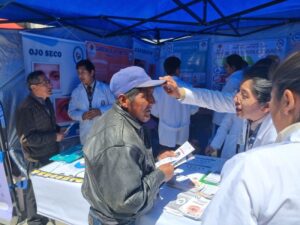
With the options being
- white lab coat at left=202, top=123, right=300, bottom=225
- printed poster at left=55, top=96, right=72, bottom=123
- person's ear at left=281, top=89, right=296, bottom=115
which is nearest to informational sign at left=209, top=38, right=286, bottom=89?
printed poster at left=55, top=96, right=72, bottom=123

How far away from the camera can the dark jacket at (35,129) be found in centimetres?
257

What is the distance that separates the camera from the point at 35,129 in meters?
2.61

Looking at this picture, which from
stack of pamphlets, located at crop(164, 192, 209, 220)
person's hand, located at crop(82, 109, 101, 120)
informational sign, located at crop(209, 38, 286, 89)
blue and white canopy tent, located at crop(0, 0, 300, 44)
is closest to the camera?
stack of pamphlets, located at crop(164, 192, 209, 220)

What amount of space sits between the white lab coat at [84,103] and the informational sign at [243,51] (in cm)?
210

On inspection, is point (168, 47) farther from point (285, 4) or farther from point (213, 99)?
point (213, 99)

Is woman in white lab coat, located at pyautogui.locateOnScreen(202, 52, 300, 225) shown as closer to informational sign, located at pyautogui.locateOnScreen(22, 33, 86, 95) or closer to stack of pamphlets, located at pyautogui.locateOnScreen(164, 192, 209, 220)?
stack of pamphlets, located at pyautogui.locateOnScreen(164, 192, 209, 220)

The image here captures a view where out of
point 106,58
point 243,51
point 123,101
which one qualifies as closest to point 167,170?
point 123,101

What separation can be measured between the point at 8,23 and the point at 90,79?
3.43 feet

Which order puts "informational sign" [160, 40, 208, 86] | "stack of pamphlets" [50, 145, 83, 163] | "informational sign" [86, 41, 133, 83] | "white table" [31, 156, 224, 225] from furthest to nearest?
"informational sign" [160, 40, 208, 86] → "informational sign" [86, 41, 133, 83] → "stack of pamphlets" [50, 145, 83, 163] → "white table" [31, 156, 224, 225]

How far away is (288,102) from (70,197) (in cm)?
156

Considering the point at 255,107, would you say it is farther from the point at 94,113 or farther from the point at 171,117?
the point at 171,117

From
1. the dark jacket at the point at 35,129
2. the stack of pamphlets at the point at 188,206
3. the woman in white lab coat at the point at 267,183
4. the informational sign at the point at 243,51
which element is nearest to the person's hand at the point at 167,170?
the stack of pamphlets at the point at 188,206

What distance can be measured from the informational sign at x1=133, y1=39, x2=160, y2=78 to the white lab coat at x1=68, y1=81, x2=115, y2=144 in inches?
63.3

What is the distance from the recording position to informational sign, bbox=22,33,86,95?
117 inches
